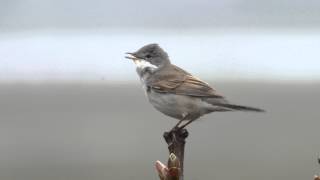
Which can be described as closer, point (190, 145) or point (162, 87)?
point (162, 87)

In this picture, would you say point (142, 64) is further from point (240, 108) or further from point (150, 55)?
point (240, 108)

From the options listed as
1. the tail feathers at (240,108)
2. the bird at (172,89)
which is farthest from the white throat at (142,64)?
the tail feathers at (240,108)

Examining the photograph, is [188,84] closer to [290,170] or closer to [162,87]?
[162,87]

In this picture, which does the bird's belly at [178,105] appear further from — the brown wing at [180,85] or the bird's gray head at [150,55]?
the bird's gray head at [150,55]

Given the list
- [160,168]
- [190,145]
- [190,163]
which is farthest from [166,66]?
[190,145]

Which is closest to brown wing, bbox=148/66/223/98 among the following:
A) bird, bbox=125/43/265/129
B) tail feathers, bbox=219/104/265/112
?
bird, bbox=125/43/265/129

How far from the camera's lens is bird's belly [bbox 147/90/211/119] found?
440cm

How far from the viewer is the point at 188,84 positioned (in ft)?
15.6

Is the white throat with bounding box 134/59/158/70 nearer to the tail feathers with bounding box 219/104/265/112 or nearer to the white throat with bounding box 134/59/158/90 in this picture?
the white throat with bounding box 134/59/158/90

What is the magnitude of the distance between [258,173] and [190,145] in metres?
1.70

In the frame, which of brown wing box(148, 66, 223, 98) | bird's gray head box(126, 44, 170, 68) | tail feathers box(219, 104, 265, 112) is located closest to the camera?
tail feathers box(219, 104, 265, 112)

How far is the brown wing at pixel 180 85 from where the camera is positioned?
183 inches

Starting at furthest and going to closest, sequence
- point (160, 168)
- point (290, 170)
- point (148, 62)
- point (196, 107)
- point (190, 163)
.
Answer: point (190, 163)
point (290, 170)
point (148, 62)
point (196, 107)
point (160, 168)

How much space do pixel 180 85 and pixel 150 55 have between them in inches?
9.1
